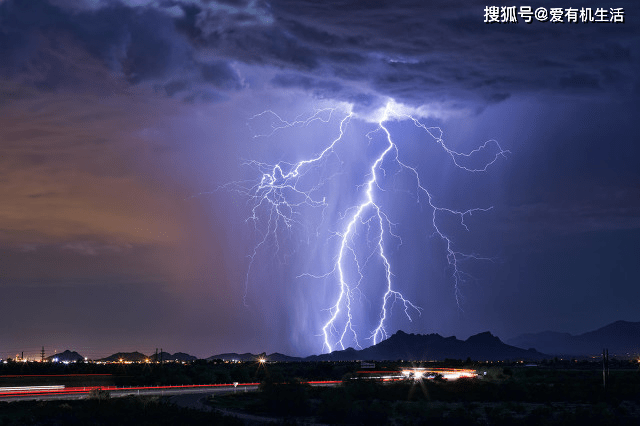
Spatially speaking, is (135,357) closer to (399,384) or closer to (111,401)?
(399,384)

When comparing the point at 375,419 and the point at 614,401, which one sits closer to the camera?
the point at 375,419

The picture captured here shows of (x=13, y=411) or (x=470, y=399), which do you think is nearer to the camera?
(x=13, y=411)

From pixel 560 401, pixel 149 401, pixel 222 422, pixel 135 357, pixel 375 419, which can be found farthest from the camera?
pixel 135 357

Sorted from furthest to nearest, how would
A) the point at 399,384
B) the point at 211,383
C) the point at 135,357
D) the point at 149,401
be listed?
the point at 135,357, the point at 211,383, the point at 399,384, the point at 149,401

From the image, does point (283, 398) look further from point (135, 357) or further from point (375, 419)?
point (135, 357)

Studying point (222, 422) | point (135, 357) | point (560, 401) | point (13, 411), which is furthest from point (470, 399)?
point (135, 357)

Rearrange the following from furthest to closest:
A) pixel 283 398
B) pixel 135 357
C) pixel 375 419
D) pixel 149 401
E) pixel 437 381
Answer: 1. pixel 135 357
2. pixel 437 381
3. pixel 283 398
4. pixel 149 401
5. pixel 375 419

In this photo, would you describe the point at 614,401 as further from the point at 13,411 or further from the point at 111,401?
the point at 13,411

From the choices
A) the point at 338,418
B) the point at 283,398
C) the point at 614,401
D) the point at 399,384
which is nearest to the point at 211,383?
the point at 399,384

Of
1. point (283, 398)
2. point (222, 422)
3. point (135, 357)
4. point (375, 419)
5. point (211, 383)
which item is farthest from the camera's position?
point (135, 357)
